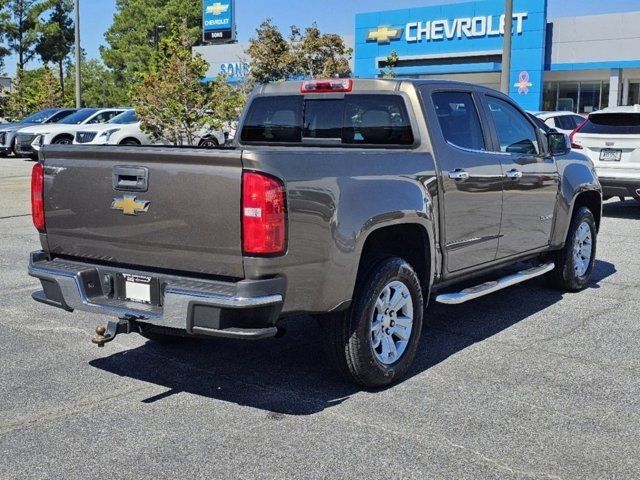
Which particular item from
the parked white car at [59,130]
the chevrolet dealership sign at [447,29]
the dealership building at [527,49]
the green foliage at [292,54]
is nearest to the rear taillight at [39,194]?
the parked white car at [59,130]

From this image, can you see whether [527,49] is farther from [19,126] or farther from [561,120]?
[19,126]

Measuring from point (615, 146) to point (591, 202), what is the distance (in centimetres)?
478

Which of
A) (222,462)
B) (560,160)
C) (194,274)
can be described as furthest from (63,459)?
(560,160)

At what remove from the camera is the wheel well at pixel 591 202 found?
302 inches

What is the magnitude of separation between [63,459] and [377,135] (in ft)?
10.2

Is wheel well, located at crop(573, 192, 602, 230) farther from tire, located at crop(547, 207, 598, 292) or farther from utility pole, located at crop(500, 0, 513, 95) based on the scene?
utility pole, located at crop(500, 0, 513, 95)

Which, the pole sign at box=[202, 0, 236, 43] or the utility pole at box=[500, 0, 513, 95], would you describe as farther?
the pole sign at box=[202, 0, 236, 43]

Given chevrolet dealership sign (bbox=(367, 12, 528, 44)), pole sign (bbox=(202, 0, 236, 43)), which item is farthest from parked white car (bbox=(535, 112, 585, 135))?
pole sign (bbox=(202, 0, 236, 43))

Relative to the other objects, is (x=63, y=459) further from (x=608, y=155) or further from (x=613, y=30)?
(x=613, y=30)

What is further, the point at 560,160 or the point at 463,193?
the point at 560,160

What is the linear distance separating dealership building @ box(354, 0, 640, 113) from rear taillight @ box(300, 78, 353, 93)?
32.6 metres

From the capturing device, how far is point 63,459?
3869 mm

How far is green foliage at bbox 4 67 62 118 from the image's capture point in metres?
35.8

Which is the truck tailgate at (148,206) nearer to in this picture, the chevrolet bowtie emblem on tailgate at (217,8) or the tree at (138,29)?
the chevrolet bowtie emblem on tailgate at (217,8)
